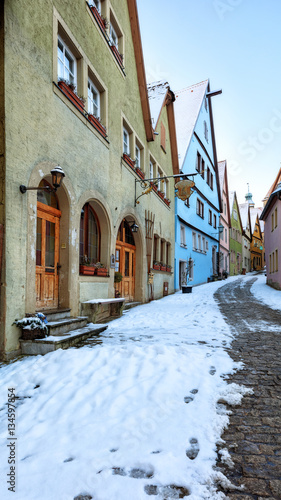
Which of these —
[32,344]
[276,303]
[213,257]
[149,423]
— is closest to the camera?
[149,423]

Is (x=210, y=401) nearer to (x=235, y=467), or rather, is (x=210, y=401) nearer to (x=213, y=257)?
(x=235, y=467)

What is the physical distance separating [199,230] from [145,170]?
10.7 m

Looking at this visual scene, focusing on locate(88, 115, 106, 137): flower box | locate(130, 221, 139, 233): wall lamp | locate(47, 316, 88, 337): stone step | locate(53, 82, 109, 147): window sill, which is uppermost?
locate(88, 115, 106, 137): flower box

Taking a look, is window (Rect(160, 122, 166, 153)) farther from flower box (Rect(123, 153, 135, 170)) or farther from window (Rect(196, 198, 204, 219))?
window (Rect(196, 198, 204, 219))

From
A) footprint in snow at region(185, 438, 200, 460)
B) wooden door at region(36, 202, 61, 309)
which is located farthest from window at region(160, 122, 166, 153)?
footprint in snow at region(185, 438, 200, 460)

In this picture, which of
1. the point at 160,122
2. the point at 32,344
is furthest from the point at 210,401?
the point at 160,122

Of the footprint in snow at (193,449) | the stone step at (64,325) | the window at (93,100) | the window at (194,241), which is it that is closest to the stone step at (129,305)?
the stone step at (64,325)

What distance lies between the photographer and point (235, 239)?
129 feet

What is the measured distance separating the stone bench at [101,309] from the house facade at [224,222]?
72.6 feet

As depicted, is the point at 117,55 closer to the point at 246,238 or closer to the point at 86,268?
the point at 86,268

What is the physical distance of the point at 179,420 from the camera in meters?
2.87

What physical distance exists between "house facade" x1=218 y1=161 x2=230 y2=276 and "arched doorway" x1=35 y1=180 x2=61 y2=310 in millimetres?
24760

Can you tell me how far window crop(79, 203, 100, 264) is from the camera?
26.7 feet

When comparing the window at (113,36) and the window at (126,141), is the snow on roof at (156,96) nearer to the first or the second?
the window at (126,141)
